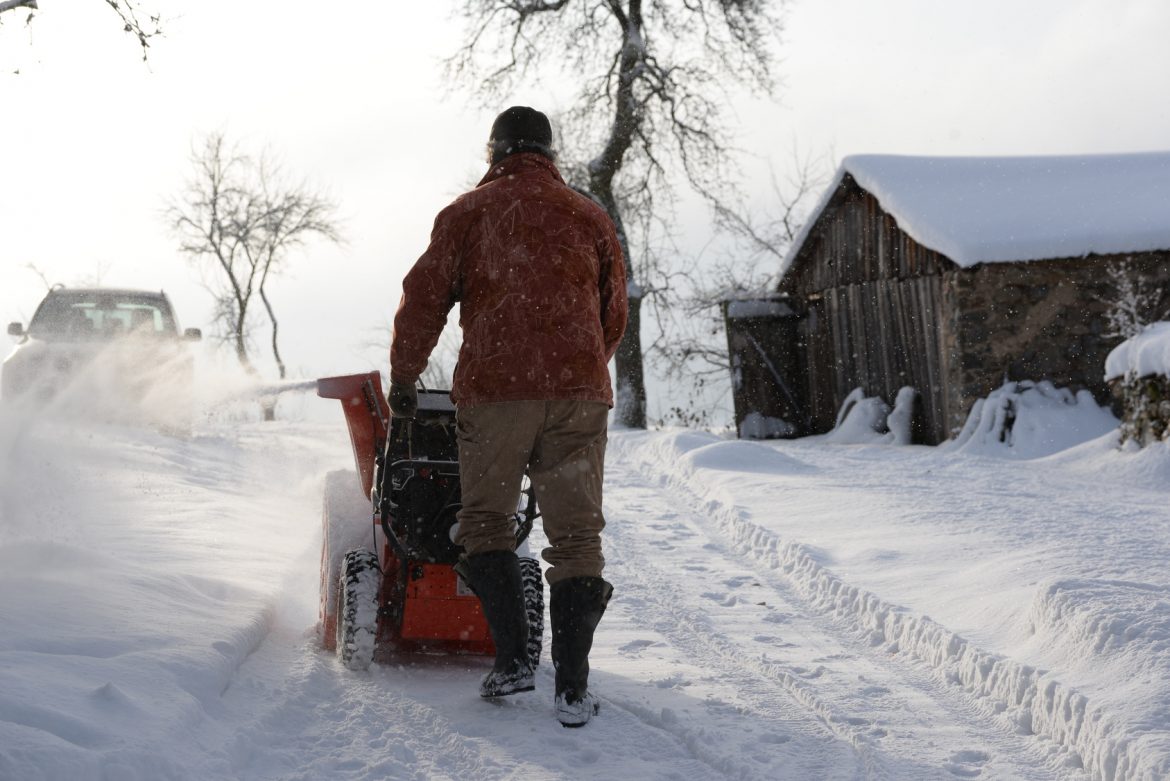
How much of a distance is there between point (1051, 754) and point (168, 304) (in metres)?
11.3

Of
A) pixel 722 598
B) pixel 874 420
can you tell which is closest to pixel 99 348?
pixel 722 598

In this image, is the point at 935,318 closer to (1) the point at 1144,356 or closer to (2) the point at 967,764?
(1) the point at 1144,356

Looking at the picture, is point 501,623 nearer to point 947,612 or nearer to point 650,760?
point 650,760

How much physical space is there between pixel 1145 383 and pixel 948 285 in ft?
12.1

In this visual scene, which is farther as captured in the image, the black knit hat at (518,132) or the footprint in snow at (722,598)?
the footprint in snow at (722,598)

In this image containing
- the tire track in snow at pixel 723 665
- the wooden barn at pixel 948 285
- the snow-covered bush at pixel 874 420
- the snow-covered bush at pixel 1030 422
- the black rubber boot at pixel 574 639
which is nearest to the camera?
the tire track in snow at pixel 723 665

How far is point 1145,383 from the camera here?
33.4 feet

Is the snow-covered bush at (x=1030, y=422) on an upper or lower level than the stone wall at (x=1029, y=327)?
lower

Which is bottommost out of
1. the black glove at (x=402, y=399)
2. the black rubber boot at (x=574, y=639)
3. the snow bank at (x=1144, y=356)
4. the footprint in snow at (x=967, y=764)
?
the footprint in snow at (x=967, y=764)

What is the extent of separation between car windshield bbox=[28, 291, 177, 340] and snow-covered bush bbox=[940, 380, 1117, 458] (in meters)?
9.30

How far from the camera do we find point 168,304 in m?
12.6

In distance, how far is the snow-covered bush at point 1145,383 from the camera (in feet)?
32.6

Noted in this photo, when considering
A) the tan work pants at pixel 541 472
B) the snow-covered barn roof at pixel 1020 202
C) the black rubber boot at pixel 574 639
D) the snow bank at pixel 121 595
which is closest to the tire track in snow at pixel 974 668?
the black rubber boot at pixel 574 639

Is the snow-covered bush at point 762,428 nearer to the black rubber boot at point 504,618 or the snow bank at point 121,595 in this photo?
the snow bank at point 121,595
